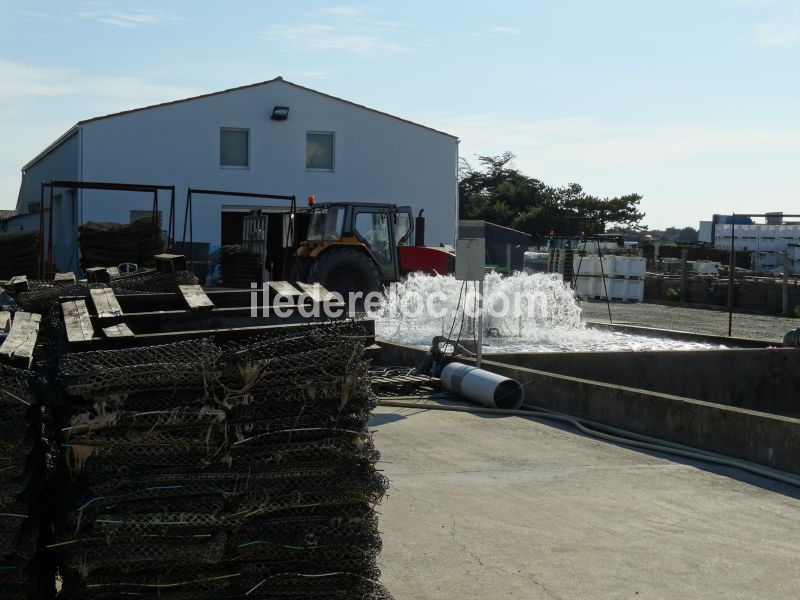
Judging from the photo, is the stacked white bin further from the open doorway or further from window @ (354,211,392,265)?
window @ (354,211,392,265)

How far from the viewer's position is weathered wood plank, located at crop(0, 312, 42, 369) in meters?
4.48

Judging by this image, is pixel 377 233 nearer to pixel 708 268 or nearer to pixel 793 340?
pixel 793 340

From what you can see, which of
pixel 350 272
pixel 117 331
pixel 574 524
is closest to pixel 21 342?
pixel 117 331

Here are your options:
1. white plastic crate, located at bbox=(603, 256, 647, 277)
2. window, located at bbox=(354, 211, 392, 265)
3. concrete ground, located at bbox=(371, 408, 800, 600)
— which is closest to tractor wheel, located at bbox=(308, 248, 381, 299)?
window, located at bbox=(354, 211, 392, 265)

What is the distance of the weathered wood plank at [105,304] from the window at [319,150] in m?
28.6

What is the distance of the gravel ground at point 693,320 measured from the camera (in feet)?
72.8

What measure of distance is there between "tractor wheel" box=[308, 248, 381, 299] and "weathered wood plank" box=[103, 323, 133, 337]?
14251 mm

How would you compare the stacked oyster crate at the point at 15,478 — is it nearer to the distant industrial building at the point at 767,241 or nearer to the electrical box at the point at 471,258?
the electrical box at the point at 471,258

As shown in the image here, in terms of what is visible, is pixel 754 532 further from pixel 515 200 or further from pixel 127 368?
pixel 515 200

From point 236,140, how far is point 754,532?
95.2 feet

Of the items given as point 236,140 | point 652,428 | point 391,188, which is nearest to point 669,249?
point 391,188

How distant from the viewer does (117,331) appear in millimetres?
5195

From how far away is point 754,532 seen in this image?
6438mm

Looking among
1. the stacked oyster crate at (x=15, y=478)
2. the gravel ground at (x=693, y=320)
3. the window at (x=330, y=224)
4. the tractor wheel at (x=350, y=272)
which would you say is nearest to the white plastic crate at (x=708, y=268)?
the gravel ground at (x=693, y=320)
